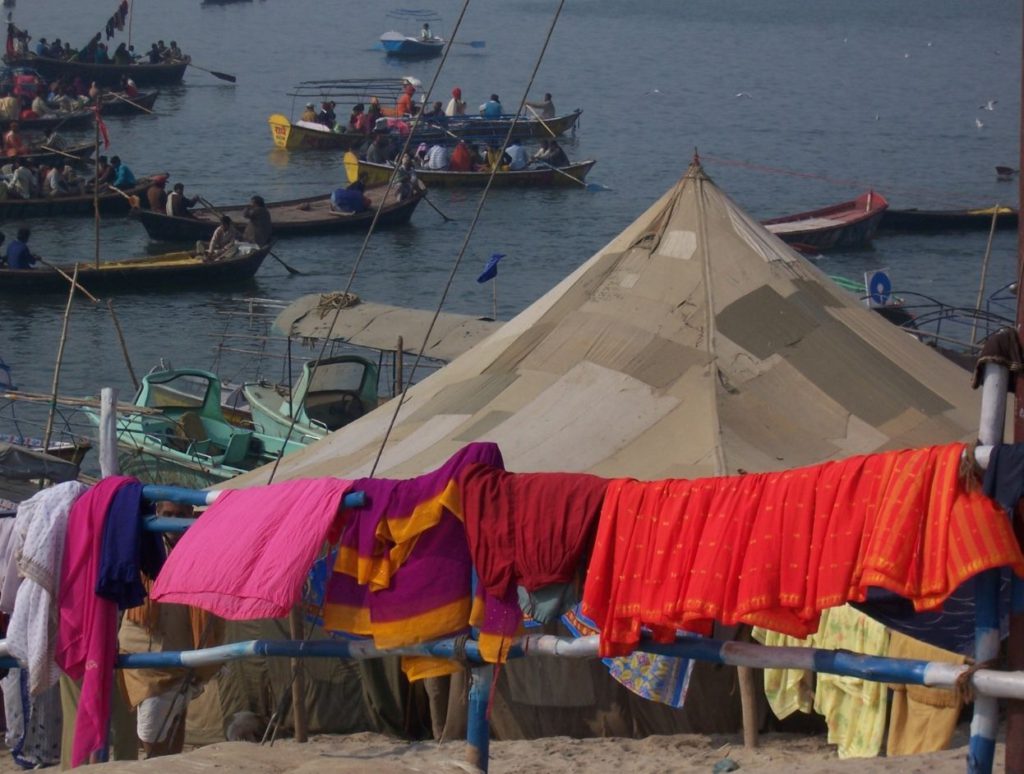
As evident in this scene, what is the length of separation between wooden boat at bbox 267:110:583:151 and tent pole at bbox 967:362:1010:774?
129 feet

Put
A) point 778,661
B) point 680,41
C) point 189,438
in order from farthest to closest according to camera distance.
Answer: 1. point 680,41
2. point 189,438
3. point 778,661

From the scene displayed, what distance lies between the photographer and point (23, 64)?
184ft

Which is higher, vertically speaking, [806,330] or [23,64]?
[23,64]

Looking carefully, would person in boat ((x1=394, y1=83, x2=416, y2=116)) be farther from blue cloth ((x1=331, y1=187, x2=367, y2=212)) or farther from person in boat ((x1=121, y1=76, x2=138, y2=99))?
person in boat ((x1=121, y1=76, x2=138, y2=99))

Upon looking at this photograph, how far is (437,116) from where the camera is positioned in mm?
44656

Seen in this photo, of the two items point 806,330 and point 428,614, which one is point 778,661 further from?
point 806,330

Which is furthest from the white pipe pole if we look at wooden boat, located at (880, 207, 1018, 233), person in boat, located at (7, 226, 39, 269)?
wooden boat, located at (880, 207, 1018, 233)

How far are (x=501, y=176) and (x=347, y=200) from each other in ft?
22.8

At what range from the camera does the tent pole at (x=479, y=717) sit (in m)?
5.76

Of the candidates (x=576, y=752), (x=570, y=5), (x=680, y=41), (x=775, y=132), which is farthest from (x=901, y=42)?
(x=576, y=752)

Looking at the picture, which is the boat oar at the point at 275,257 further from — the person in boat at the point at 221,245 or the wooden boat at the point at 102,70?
the wooden boat at the point at 102,70

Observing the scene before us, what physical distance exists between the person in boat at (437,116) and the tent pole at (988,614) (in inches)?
1520

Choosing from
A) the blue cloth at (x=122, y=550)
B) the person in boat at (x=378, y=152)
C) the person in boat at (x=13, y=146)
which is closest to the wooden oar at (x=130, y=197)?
the person in boat at (x=13, y=146)

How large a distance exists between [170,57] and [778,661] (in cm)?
6049
